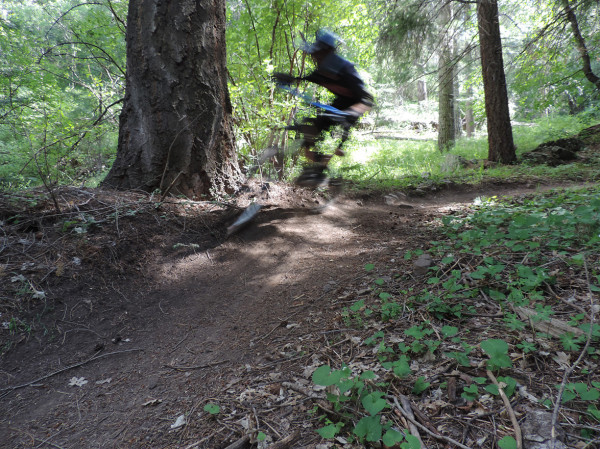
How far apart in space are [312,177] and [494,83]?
19.7ft

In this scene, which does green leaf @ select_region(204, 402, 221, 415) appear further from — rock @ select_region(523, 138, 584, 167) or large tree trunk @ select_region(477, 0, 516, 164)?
rock @ select_region(523, 138, 584, 167)

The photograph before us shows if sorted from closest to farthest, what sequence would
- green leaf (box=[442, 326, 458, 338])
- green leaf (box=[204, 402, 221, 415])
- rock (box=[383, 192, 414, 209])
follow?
green leaf (box=[204, 402, 221, 415])
green leaf (box=[442, 326, 458, 338])
rock (box=[383, 192, 414, 209])

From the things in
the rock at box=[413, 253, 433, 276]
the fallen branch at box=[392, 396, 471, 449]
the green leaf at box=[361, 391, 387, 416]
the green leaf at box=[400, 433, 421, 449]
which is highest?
the rock at box=[413, 253, 433, 276]

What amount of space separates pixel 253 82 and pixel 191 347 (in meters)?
5.10

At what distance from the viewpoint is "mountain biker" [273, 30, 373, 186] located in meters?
4.21

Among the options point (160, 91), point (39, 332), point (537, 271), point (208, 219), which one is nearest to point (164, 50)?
point (160, 91)

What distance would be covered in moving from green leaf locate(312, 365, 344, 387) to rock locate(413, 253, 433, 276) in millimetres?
1415

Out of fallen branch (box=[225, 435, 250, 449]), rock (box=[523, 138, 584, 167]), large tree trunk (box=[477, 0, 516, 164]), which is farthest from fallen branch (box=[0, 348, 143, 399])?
rock (box=[523, 138, 584, 167])

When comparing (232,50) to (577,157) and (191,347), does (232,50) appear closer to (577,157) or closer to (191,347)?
(191,347)

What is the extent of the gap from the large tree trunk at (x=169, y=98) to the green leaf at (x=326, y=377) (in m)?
3.00

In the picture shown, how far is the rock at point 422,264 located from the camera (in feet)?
8.57

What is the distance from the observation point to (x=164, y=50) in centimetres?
388

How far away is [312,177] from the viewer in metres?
5.34

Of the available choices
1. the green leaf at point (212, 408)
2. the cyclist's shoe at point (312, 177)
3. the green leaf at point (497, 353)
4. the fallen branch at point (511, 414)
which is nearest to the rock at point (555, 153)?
the cyclist's shoe at point (312, 177)
